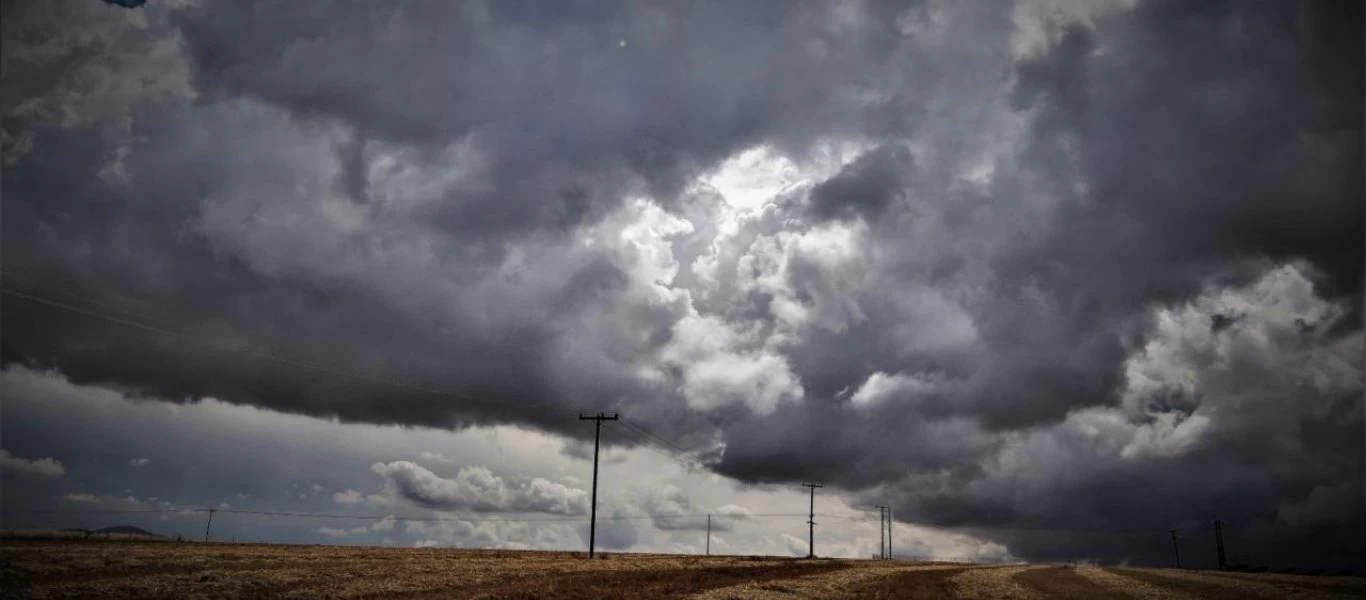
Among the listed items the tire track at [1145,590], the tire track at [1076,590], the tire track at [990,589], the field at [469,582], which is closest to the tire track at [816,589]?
the field at [469,582]

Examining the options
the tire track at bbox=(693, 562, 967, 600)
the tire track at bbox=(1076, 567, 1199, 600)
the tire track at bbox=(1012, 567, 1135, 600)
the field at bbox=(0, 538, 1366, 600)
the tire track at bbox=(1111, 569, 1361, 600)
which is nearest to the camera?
the field at bbox=(0, 538, 1366, 600)

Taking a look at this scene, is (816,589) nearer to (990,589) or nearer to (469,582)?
(990,589)

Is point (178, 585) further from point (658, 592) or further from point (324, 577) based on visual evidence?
point (658, 592)

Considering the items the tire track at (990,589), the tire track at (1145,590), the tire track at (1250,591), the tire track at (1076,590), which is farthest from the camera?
the tire track at (1250,591)

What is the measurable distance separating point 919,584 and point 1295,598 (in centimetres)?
2698

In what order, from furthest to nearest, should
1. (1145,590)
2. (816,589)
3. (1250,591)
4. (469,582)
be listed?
(1145,590)
(1250,591)
(816,589)
(469,582)

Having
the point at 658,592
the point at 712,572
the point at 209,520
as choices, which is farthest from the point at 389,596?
the point at 209,520

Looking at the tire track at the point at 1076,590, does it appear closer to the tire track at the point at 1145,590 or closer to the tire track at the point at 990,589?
the tire track at the point at 1145,590

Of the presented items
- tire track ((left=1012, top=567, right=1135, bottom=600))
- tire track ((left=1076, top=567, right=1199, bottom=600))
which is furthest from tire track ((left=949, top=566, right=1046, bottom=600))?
tire track ((left=1076, top=567, right=1199, bottom=600))

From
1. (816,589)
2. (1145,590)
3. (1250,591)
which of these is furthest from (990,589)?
(1250,591)

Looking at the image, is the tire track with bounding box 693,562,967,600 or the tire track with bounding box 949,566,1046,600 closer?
the tire track with bounding box 693,562,967,600

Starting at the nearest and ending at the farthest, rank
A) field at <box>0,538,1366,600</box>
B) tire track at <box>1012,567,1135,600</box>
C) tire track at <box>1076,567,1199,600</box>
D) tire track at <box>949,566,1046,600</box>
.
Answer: field at <box>0,538,1366,600</box>
tire track at <box>949,566,1046,600</box>
tire track at <box>1012,567,1135,600</box>
tire track at <box>1076,567,1199,600</box>

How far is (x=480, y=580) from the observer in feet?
151

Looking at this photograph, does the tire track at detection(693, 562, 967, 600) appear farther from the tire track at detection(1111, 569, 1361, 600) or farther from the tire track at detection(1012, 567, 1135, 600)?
the tire track at detection(1111, 569, 1361, 600)
